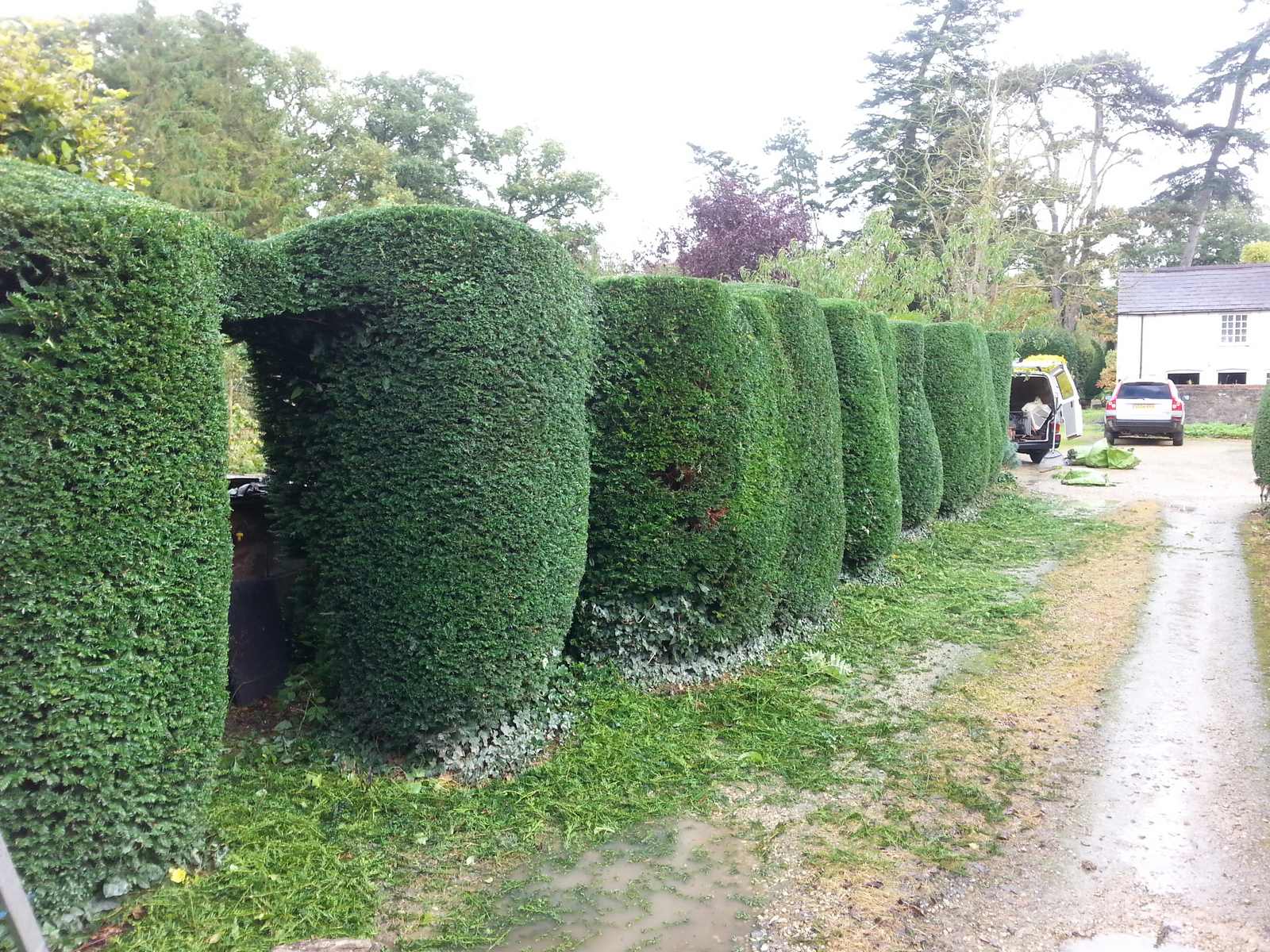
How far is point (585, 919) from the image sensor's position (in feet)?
12.1

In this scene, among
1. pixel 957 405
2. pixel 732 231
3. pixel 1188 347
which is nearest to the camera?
pixel 957 405

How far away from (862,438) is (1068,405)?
1458cm

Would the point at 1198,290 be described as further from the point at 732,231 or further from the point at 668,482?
the point at 668,482

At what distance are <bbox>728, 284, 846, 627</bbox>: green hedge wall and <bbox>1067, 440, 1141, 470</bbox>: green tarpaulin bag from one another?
45.3 ft

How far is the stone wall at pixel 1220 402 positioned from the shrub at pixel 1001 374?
15849 mm

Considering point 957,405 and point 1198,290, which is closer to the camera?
point 957,405

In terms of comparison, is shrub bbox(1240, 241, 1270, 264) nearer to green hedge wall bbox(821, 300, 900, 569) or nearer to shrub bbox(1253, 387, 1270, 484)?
shrub bbox(1253, 387, 1270, 484)

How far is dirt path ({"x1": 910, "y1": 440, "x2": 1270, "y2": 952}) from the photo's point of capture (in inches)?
144

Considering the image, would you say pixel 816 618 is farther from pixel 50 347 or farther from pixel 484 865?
pixel 50 347

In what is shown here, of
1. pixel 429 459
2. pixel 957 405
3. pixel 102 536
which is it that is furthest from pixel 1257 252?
pixel 102 536

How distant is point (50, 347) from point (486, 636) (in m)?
2.42

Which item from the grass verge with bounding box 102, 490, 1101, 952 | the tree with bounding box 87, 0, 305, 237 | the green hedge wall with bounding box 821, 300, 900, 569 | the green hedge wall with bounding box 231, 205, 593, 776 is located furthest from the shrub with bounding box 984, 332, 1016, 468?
the tree with bounding box 87, 0, 305, 237

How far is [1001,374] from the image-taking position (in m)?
16.5

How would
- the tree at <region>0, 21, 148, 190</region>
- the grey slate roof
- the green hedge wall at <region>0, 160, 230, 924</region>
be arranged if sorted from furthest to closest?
the grey slate roof → the tree at <region>0, 21, 148, 190</region> → the green hedge wall at <region>0, 160, 230, 924</region>
